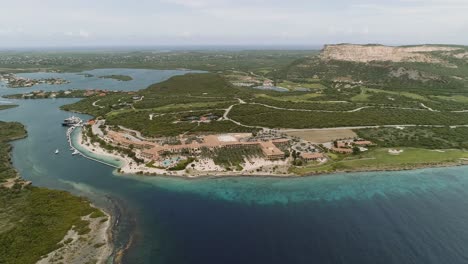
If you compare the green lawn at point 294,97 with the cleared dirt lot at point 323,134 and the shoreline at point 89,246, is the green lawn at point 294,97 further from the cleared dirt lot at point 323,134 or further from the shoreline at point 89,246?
the shoreline at point 89,246

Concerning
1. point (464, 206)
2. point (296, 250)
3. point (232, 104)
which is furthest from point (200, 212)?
point (232, 104)

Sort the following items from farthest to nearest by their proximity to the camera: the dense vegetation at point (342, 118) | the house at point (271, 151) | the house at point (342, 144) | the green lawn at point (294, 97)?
1. the green lawn at point (294, 97)
2. the dense vegetation at point (342, 118)
3. the house at point (342, 144)
4. the house at point (271, 151)

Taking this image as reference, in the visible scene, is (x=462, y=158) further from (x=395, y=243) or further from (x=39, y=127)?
(x=39, y=127)

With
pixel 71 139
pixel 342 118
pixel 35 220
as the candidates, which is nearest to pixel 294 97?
pixel 342 118

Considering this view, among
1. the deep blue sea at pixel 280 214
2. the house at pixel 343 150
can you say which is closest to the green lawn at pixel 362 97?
the house at pixel 343 150

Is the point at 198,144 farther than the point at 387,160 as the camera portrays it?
Yes

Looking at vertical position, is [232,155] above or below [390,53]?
below

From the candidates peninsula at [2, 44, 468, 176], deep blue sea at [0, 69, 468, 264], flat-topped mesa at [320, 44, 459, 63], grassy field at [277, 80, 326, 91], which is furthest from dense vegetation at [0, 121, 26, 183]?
flat-topped mesa at [320, 44, 459, 63]

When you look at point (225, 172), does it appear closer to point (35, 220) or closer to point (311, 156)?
point (311, 156)
